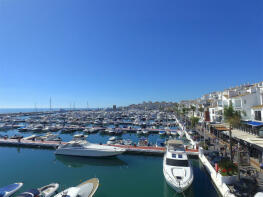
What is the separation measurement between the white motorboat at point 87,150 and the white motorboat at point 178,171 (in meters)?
10.7

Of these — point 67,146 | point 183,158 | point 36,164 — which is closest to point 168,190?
point 183,158

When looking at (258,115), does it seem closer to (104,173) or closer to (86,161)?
(104,173)

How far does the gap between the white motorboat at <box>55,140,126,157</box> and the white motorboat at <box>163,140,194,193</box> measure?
1071 cm

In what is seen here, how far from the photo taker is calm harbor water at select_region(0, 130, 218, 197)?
54.2 feet

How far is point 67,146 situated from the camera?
92.2ft

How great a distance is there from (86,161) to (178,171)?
671 inches

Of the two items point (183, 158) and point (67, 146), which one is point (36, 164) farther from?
point (183, 158)

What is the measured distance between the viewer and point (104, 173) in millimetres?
21453

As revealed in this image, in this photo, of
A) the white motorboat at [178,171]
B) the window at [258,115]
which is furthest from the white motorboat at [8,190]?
the window at [258,115]

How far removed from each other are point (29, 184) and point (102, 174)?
9.09m

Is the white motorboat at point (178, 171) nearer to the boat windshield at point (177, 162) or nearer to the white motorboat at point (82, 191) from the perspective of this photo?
the boat windshield at point (177, 162)

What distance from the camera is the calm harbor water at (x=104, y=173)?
54.2ft

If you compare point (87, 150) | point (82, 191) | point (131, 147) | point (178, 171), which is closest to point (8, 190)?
point (82, 191)

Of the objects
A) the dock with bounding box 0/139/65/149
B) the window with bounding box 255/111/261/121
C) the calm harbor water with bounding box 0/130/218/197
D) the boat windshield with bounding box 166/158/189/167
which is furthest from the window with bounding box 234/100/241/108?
the dock with bounding box 0/139/65/149
